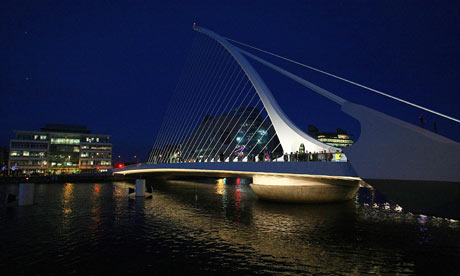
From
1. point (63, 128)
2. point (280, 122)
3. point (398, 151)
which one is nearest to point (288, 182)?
point (280, 122)

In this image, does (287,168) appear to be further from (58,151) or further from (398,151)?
(58,151)

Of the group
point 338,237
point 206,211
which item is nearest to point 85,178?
point 206,211

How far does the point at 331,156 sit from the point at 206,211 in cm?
1096

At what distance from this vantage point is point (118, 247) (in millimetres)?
14031

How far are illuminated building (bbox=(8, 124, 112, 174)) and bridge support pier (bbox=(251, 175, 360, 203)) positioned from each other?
6836 cm

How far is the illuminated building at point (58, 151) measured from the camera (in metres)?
78.1

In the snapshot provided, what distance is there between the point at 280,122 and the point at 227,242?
496 inches

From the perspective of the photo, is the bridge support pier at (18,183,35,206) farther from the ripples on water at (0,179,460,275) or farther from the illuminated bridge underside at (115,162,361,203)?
the illuminated bridge underside at (115,162,361,203)

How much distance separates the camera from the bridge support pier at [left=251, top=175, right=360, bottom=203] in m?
25.7

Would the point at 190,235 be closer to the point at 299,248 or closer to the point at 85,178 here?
Result: the point at 299,248

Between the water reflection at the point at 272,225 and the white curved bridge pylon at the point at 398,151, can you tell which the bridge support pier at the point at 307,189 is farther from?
the white curved bridge pylon at the point at 398,151

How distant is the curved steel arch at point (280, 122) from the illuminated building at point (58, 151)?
66.6 meters

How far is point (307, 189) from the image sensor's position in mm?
25812

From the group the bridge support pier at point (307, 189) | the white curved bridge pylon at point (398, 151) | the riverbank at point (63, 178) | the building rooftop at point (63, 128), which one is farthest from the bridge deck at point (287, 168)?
the building rooftop at point (63, 128)
